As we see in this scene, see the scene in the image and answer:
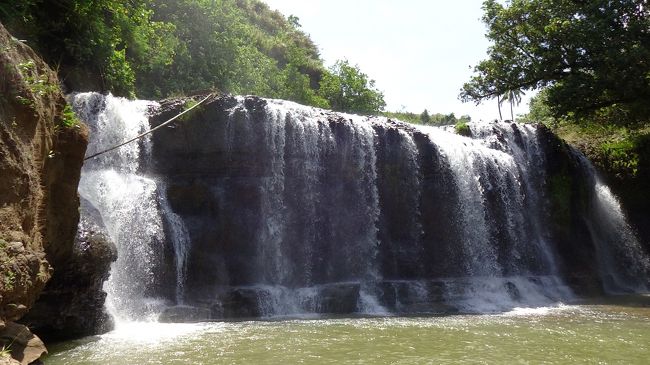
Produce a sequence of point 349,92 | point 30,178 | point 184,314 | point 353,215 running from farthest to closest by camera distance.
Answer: point 349,92 → point 353,215 → point 184,314 → point 30,178

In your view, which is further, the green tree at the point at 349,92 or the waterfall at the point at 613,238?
the green tree at the point at 349,92

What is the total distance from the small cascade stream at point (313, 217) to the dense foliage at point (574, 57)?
4.69m

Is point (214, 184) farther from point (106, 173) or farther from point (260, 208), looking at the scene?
point (106, 173)

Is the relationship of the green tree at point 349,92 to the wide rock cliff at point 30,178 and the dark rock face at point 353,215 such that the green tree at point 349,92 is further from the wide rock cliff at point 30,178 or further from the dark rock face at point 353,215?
the wide rock cliff at point 30,178

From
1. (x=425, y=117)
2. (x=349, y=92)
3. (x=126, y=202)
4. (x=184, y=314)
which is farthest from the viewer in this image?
(x=425, y=117)

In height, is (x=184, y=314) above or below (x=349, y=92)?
below

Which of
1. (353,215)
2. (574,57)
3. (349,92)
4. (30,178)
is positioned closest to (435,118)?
(349,92)

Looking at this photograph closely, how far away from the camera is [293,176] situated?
1716 centimetres

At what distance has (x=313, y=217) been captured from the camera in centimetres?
1717

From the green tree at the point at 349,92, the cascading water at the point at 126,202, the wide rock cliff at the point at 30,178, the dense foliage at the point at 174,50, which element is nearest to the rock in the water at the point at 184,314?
the cascading water at the point at 126,202

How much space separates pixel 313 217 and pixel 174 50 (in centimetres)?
1395

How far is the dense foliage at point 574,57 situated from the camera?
74.1 ft

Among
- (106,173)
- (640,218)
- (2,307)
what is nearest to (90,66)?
(106,173)

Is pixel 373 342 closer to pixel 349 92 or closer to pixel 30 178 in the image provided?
pixel 30 178
